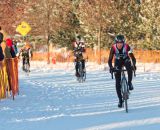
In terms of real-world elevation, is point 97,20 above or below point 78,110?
above

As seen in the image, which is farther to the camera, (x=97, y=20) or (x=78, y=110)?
(x=97, y=20)

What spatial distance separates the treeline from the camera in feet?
168

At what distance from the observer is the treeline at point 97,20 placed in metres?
51.1

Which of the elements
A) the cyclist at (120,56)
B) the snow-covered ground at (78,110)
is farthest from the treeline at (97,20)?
the cyclist at (120,56)

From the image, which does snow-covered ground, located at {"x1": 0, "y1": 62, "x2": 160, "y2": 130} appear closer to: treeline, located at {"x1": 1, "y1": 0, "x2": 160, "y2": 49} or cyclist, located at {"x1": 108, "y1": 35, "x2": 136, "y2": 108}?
cyclist, located at {"x1": 108, "y1": 35, "x2": 136, "y2": 108}

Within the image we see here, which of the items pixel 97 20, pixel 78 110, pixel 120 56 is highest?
pixel 97 20

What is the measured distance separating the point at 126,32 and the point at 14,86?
124ft

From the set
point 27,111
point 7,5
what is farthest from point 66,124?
point 7,5

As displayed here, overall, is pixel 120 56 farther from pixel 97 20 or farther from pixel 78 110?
pixel 97 20

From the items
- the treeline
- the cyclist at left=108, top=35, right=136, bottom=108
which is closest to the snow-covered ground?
the cyclist at left=108, top=35, right=136, bottom=108

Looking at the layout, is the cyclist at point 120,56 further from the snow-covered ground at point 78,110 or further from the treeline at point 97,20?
the treeline at point 97,20

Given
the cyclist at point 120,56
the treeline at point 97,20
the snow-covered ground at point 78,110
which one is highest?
the treeline at point 97,20

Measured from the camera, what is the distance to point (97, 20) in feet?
163

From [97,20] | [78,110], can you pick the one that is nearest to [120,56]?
[78,110]
